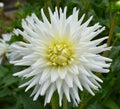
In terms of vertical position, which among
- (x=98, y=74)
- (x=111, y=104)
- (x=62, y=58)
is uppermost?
(x=62, y=58)

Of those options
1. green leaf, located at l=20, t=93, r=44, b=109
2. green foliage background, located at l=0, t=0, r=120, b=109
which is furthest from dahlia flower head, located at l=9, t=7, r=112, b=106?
green leaf, located at l=20, t=93, r=44, b=109

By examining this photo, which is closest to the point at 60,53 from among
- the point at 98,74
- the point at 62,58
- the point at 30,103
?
the point at 62,58

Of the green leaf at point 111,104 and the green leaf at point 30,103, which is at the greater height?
the green leaf at point 30,103

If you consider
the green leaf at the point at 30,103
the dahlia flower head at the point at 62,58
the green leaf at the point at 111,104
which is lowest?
the green leaf at the point at 111,104

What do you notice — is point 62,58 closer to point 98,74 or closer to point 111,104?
point 98,74

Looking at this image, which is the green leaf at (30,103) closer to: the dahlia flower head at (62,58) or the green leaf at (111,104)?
the green leaf at (111,104)

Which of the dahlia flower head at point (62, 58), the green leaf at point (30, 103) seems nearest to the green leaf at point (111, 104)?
the green leaf at point (30, 103)

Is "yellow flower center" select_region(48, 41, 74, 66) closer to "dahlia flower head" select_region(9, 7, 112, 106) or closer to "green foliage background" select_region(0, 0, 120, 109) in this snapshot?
"dahlia flower head" select_region(9, 7, 112, 106)

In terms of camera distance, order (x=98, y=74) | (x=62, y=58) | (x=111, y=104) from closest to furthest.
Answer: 1. (x=62, y=58)
2. (x=98, y=74)
3. (x=111, y=104)
